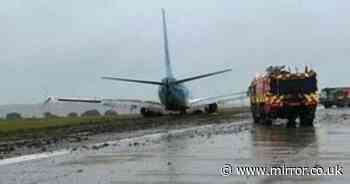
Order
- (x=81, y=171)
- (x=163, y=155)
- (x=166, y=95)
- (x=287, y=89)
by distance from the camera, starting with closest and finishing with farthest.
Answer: (x=81, y=171), (x=163, y=155), (x=287, y=89), (x=166, y=95)

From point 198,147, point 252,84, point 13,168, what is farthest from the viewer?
point 252,84

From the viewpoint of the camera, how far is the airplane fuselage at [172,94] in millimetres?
71000

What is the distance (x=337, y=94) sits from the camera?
89.8m

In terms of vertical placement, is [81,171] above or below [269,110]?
below

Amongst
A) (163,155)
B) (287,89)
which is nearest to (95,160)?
(163,155)

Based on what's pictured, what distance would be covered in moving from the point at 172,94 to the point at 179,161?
51.3 m

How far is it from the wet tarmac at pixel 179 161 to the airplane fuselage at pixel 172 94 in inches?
1680

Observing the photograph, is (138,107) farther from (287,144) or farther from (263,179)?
(263,179)

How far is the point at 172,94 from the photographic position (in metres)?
70.8

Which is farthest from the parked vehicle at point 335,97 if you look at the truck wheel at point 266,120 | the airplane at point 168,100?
the truck wheel at point 266,120

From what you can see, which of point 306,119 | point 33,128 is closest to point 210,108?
point 33,128

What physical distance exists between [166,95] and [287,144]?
1830 inches

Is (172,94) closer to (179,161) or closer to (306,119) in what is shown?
(306,119)

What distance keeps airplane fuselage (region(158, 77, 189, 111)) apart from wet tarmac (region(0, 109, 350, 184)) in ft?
140
